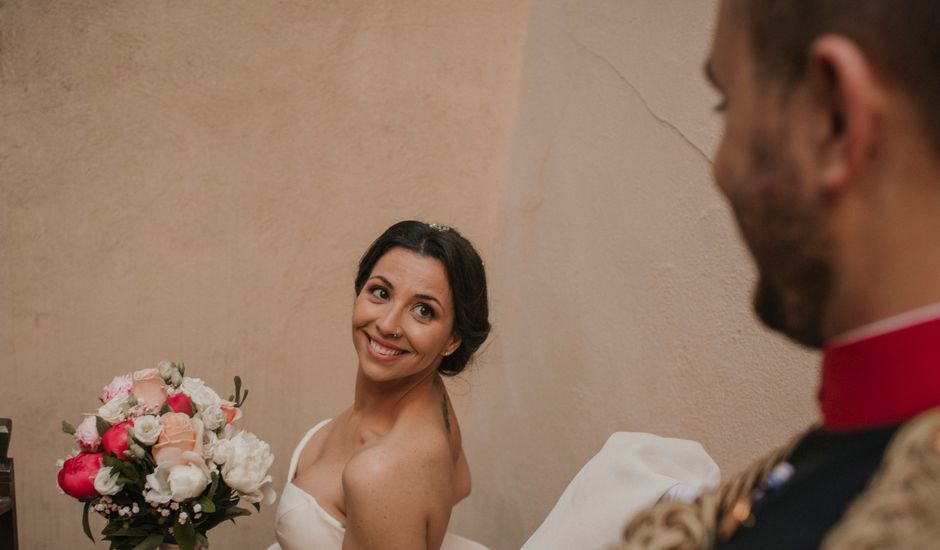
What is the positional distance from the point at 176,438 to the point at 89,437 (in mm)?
204

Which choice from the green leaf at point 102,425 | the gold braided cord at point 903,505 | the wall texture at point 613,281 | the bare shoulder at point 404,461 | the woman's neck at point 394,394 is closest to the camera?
the gold braided cord at point 903,505

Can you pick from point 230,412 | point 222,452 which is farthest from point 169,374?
point 222,452

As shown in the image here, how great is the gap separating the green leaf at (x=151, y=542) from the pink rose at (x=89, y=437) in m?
0.22

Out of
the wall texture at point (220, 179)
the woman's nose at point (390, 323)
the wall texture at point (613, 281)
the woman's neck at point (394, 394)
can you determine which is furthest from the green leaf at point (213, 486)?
the wall texture at point (220, 179)

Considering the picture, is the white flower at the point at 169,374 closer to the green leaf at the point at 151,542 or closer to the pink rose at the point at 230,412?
the pink rose at the point at 230,412

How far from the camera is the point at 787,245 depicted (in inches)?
21.9

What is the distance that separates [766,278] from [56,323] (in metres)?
2.89

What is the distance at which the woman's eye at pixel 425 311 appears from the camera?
2.09 meters

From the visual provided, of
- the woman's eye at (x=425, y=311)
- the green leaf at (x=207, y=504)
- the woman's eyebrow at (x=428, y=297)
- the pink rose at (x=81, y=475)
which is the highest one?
the woman's eyebrow at (x=428, y=297)

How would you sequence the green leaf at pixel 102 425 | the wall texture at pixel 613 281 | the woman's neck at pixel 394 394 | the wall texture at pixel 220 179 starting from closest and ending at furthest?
1. the wall texture at pixel 613 281
2. the green leaf at pixel 102 425
3. the woman's neck at pixel 394 394
4. the wall texture at pixel 220 179

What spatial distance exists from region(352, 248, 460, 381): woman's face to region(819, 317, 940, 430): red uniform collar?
149 cm

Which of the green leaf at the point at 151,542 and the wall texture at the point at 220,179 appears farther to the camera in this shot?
the wall texture at the point at 220,179

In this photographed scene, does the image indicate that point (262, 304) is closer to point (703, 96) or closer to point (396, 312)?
point (396, 312)

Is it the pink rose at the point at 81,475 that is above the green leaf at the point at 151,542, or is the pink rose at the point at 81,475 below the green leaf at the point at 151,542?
above
